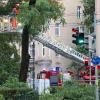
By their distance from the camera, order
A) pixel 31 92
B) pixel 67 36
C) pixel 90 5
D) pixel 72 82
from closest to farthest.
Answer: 1. pixel 31 92
2. pixel 72 82
3. pixel 90 5
4. pixel 67 36

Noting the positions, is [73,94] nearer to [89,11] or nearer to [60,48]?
[60,48]

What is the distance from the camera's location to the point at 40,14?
97.5 feet

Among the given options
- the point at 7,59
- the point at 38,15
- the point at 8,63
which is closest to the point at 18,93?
the point at 38,15

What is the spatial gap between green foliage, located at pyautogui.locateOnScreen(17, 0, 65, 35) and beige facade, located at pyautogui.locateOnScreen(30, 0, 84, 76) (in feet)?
157

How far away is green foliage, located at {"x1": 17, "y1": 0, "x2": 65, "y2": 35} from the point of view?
96.0 ft

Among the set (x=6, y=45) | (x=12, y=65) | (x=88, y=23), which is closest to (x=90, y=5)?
(x=88, y=23)

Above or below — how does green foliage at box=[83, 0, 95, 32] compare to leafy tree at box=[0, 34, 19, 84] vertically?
above

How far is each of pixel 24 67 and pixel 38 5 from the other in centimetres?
378

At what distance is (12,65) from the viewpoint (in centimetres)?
5103

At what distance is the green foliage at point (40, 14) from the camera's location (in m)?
29.3

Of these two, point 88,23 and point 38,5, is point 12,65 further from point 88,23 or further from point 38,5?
point 88,23

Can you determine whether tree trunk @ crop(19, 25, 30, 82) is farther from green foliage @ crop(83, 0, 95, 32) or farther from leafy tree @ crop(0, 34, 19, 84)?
green foliage @ crop(83, 0, 95, 32)

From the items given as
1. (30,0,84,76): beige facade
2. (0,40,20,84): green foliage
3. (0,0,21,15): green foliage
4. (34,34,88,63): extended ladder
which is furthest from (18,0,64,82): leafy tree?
(30,0,84,76): beige facade

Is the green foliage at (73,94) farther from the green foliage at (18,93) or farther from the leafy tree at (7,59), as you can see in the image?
the leafy tree at (7,59)
